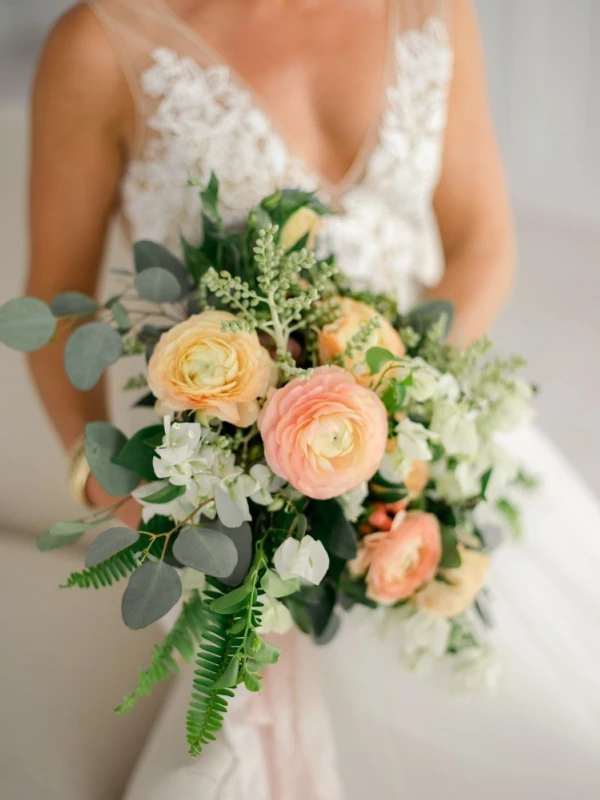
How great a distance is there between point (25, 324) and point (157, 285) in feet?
0.38

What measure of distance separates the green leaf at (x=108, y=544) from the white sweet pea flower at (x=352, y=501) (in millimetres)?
173

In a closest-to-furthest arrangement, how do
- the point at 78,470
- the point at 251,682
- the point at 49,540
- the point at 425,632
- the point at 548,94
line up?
the point at 251,682 → the point at 49,540 → the point at 425,632 → the point at 78,470 → the point at 548,94

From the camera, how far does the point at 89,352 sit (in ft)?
1.88

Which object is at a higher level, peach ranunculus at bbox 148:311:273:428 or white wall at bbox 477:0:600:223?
white wall at bbox 477:0:600:223

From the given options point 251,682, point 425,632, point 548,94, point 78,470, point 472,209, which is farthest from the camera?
point 548,94

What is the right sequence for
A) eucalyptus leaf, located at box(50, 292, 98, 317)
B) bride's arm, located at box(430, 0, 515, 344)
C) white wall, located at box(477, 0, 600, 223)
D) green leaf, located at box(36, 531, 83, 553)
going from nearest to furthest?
green leaf, located at box(36, 531, 83, 553) → eucalyptus leaf, located at box(50, 292, 98, 317) → bride's arm, located at box(430, 0, 515, 344) → white wall, located at box(477, 0, 600, 223)

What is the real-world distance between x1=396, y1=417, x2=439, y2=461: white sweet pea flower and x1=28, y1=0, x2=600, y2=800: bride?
0.82 feet

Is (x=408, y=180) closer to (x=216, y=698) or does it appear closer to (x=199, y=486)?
(x=199, y=486)

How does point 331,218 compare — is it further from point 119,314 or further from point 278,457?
point 278,457

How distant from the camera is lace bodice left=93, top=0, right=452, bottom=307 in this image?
0.80m

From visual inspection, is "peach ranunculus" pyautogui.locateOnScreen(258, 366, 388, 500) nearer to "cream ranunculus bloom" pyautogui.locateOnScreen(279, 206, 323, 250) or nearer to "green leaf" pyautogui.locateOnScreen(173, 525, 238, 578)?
"green leaf" pyautogui.locateOnScreen(173, 525, 238, 578)

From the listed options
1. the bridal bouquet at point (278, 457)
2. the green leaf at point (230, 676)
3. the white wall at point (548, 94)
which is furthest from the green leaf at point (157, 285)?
the white wall at point (548, 94)

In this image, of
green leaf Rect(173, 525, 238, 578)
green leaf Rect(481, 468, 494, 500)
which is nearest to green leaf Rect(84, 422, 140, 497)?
green leaf Rect(173, 525, 238, 578)

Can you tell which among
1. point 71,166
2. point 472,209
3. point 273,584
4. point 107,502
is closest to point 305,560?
point 273,584
